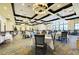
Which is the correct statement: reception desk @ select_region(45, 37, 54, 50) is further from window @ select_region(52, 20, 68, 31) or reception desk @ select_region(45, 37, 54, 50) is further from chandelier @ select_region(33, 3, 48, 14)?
chandelier @ select_region(33, 3, 48, 14)

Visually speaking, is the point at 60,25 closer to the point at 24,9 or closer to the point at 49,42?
the point at 49,42

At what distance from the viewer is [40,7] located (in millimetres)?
3668

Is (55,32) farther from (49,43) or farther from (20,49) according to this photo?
(20,49)

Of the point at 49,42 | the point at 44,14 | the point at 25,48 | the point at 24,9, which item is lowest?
the point at 25,48

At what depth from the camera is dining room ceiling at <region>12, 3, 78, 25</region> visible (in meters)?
3.66

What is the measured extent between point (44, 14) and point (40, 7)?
16 cm

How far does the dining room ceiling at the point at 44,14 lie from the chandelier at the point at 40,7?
6 centimetres

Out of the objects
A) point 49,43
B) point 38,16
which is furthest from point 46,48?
point 38,16

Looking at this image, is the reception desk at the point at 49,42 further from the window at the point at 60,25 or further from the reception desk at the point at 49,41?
the window at the point at 60,25

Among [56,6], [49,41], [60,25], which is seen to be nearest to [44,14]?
[56,6]

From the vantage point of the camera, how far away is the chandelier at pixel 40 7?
3.66 meters
